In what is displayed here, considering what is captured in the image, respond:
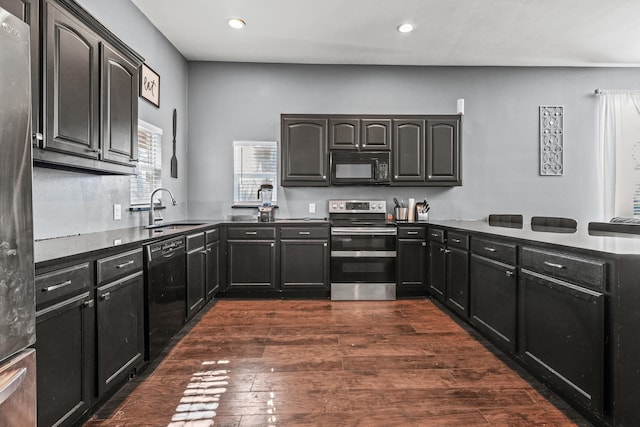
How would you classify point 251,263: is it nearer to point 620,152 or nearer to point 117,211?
point 117,211

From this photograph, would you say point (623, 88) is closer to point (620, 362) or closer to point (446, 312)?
point (446, 312)

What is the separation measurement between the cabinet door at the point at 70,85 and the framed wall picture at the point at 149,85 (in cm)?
131

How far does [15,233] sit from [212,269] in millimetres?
2818

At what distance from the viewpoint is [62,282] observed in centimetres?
148

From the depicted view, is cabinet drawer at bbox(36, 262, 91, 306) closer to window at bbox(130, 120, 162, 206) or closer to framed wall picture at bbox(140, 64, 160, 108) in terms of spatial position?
window at bbox(130, 120, 162, 206)

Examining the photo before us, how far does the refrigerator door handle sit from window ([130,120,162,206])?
2414mm

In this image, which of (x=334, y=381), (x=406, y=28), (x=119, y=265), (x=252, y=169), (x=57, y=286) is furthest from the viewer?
(x=252, y=169)

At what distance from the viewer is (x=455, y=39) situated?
391 centimetres

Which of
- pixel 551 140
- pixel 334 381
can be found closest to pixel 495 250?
pixel 334 381

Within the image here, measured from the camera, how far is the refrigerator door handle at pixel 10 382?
0.90 meters

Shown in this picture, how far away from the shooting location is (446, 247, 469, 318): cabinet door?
3061mm

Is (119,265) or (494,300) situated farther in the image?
(494,300)

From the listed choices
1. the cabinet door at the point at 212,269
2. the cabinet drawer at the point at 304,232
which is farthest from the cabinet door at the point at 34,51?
the cabinet drawer at the point at 304,232

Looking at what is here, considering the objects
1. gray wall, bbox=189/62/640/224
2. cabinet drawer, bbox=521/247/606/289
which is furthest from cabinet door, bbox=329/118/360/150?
cabinet drawer, bbox=521/247/606/289
